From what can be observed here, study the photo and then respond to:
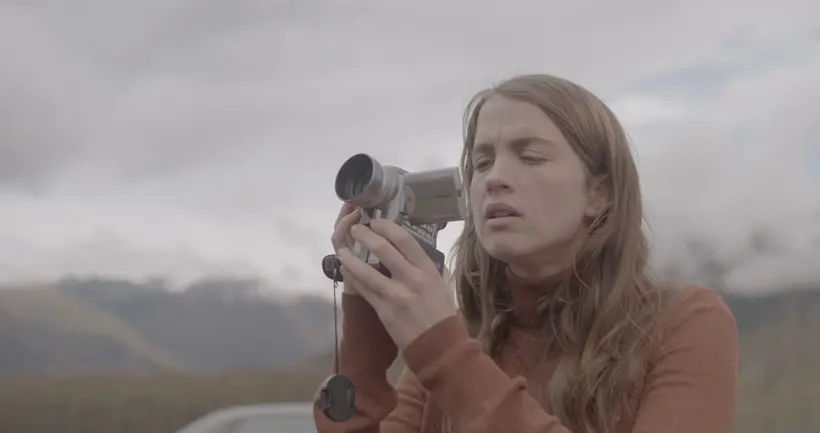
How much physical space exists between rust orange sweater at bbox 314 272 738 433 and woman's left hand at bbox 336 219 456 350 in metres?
0.01

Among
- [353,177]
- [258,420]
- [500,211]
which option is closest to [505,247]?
[500,211]

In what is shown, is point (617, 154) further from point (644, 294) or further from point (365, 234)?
point (365, 234)

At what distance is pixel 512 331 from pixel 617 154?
183 millimetres

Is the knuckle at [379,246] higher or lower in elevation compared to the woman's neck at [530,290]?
higher

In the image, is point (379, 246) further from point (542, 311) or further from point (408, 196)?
point (542, 311)

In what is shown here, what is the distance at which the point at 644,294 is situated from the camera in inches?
26.3

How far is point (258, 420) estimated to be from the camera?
6.59 ft

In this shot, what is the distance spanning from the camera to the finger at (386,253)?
1.89ft

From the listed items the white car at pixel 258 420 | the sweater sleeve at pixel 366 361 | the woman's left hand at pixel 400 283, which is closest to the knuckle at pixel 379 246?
the woman's left hand at pixel 400 283

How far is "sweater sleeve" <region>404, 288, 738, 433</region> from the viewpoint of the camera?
53cm

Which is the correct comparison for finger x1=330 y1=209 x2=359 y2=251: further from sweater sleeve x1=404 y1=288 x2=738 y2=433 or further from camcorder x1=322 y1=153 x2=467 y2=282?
sweater sleeve x1=404 y1=288 x2=738 y2=433

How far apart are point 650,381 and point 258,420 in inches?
61.7

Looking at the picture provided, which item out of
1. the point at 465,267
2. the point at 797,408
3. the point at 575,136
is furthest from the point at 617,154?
the point at 797,408

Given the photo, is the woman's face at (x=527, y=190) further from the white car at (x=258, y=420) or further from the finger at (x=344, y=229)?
the white car at (x=258, y=420)
